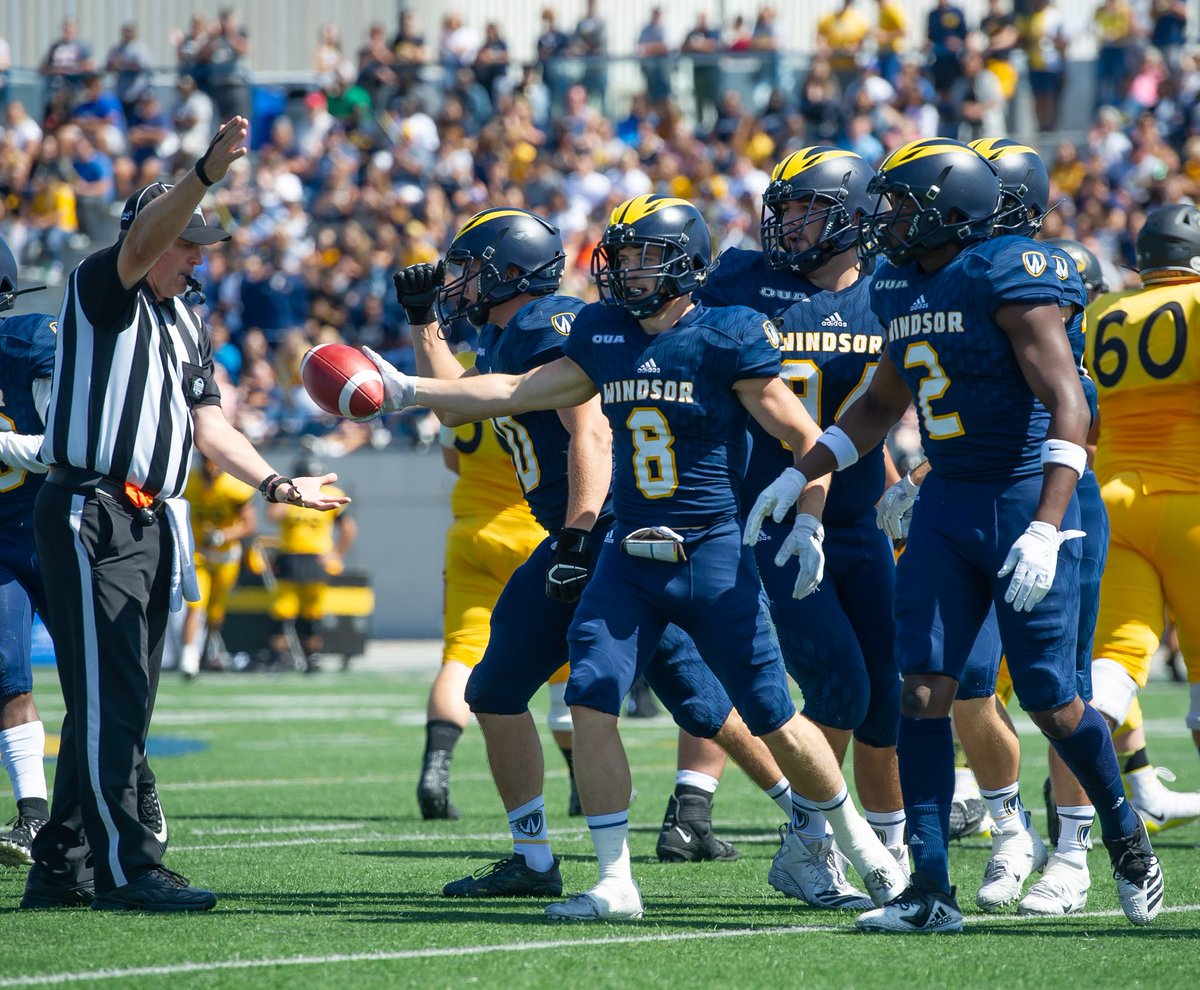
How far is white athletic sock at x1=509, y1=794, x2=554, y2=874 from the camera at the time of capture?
17.6ft

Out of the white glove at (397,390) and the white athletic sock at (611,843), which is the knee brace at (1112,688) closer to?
the white athletic sock at (611,843)

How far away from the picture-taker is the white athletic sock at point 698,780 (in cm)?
621

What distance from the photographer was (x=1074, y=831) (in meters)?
5.25

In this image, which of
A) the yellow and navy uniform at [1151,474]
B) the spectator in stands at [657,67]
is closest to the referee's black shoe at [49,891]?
the yellow and navy uniform at [1151,474]

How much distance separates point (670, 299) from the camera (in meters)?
4.98

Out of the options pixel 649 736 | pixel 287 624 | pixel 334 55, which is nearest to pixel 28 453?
pixel 649 736

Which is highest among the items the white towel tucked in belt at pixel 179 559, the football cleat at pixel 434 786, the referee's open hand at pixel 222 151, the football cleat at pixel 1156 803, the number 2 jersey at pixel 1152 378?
the referee's open hand at pixel 222 151

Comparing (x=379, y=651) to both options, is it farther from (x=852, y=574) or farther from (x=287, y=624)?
(x=852, y=574)

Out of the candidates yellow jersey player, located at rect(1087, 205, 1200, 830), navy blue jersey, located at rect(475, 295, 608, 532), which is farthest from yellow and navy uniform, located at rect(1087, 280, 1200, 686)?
navy blue jersey, located at rect(475, 295, 608, 532)

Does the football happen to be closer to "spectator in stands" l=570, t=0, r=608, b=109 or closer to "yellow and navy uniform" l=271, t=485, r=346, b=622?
"yellow and navy uniform" l=271, t=485, r=346, b=622

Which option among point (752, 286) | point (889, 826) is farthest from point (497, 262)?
point (889, 826)

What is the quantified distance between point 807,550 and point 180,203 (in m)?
1.86

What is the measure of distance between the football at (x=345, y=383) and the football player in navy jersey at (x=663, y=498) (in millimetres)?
55

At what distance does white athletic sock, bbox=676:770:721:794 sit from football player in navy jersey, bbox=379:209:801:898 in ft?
1.74
